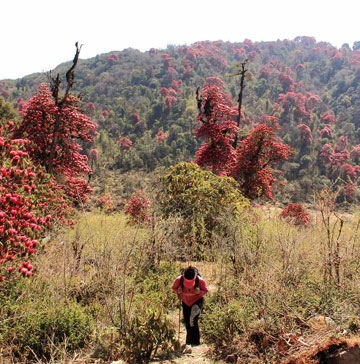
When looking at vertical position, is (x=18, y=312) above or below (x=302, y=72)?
below

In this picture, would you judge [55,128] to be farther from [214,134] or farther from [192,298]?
[192,298]

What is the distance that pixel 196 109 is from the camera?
4319cm

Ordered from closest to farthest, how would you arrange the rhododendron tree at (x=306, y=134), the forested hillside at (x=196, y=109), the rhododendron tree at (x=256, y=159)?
the rhododendron tree at (x=256, y=159) < the forested hillside at (x=196, y=109) < the rhododendron tree at (x=306, y=134)

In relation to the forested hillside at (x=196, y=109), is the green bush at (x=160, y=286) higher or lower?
lower

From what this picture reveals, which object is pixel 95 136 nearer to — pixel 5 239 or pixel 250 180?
pixel 250 180

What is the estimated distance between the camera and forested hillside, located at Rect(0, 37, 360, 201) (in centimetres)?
3247

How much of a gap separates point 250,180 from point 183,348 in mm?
7852

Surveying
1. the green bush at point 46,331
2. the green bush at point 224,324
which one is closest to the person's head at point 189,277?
the green bush at point 224,324

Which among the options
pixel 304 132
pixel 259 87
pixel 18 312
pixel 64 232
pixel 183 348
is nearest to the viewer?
pixel 183 348

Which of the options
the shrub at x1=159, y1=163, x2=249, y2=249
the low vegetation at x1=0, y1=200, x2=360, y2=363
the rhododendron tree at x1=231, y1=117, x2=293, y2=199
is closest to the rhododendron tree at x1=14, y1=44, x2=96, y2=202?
the shrub at x1=159, y1=163, x2=249, y2=249

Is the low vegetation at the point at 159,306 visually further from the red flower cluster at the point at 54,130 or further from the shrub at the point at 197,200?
the red flower cluster at the point at 54,130

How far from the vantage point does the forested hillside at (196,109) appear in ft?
107

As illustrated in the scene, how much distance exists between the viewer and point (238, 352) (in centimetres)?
357

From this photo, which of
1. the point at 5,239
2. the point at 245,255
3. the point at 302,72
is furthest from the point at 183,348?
the point at 302,72
